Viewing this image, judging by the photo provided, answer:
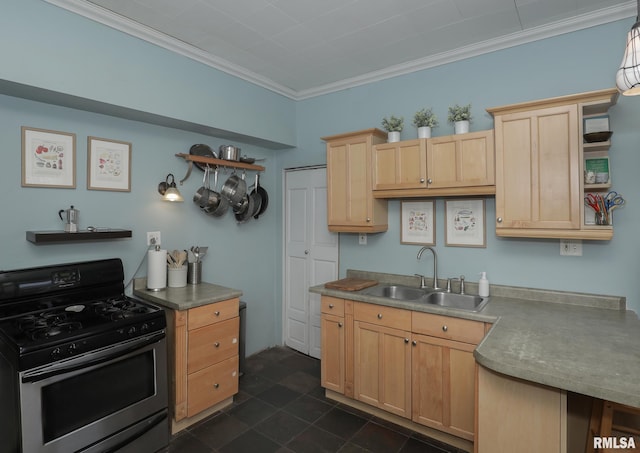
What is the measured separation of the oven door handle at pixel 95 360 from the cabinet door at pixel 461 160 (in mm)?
2161

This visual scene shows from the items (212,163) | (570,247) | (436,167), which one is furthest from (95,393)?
(570,247)

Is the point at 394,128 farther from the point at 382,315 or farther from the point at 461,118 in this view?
the point at 382,315

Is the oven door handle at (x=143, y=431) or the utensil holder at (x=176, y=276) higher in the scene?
the utensil holder at (x=176, y=276)

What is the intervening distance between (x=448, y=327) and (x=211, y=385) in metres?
1.74

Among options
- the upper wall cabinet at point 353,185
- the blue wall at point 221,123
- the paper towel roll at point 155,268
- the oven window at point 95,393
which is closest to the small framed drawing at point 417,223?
the blue wall at point 221,123

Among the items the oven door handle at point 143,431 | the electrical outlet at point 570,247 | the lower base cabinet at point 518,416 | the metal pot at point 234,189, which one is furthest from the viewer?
the metal pot at point 234,189

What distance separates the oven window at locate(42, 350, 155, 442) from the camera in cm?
169

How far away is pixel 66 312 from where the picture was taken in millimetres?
2098

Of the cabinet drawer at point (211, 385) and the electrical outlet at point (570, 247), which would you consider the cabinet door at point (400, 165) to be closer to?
the electrical outlet at point (570, 247)

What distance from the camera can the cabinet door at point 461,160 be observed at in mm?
2297

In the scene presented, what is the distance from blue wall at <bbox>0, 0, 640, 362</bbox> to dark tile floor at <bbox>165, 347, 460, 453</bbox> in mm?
888

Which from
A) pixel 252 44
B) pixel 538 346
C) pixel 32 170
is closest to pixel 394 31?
pixel 252 44

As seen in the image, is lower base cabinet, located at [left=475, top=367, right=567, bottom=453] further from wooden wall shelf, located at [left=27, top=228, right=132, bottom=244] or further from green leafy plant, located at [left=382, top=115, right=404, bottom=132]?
wooden wall shelf, located at [left=27, top=228, right=132, bottom=244]

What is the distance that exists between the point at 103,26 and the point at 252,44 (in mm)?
986
